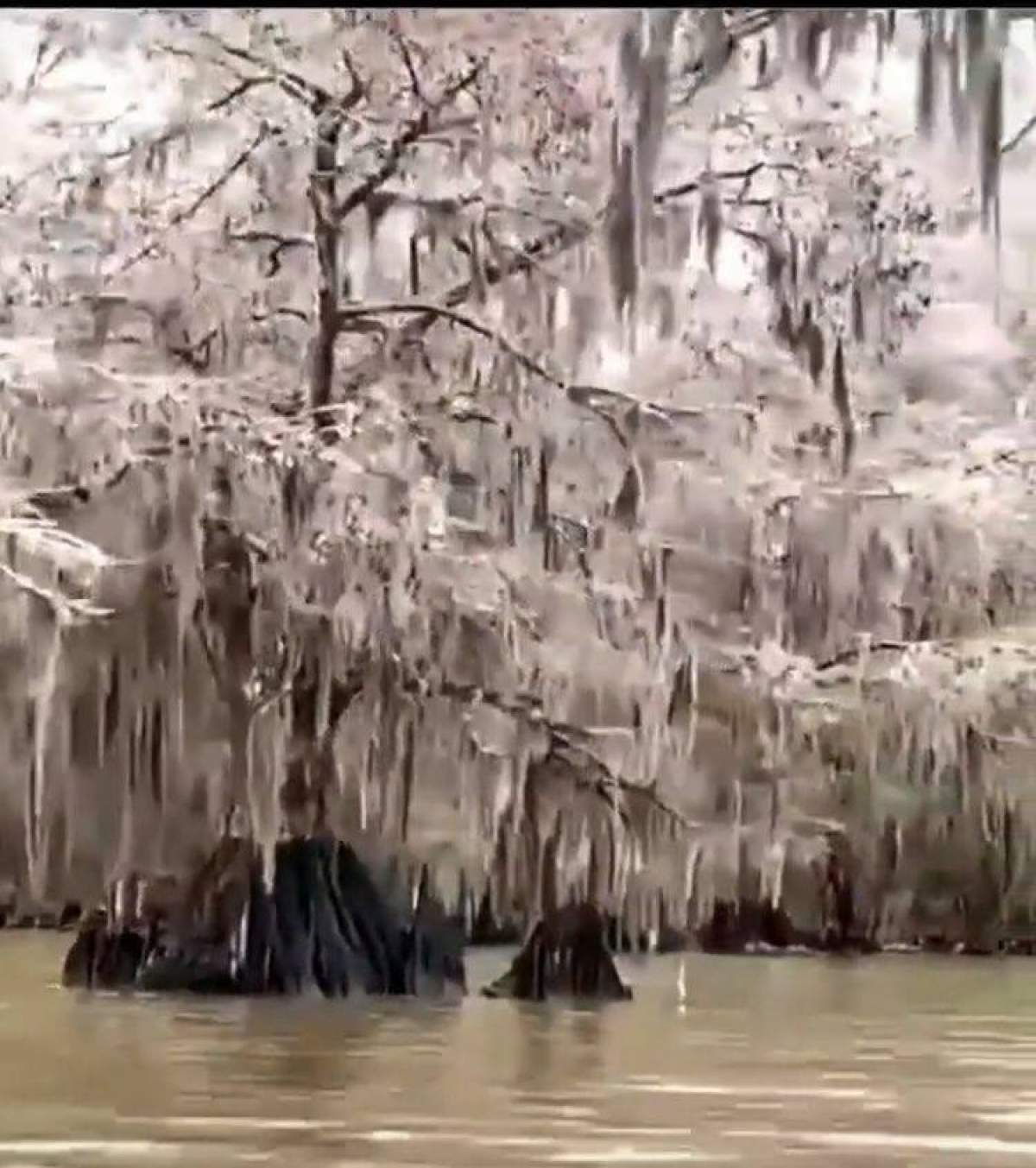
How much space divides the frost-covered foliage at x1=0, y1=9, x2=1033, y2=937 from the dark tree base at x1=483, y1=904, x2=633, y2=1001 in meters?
0.03

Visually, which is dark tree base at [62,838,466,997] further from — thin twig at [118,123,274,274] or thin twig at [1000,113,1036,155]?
thin twig at [1000,113,1036,155]

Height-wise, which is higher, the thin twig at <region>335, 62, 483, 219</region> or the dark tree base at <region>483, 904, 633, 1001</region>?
the thin twig at <region>335, 62, 483, 219</region>

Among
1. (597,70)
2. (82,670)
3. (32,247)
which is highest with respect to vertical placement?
(597,70)

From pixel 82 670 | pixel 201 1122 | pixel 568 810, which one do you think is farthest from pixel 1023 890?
pixel 82 670

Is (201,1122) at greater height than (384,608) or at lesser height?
lesser

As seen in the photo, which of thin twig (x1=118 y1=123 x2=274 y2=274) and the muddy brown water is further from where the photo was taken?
thin twig (x1=118 y1=123 x2=274 y2=274)

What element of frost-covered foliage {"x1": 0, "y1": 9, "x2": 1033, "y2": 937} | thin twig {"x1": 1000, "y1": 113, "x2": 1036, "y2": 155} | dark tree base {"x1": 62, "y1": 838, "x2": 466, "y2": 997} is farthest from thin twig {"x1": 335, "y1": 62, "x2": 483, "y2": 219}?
dark tree base {"x1": 62, "y1": 838, "x2": 466, "y2": 997}

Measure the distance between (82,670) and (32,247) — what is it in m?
0.41

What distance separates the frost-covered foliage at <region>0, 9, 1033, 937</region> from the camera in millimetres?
1649

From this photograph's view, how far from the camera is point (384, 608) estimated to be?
1.68 m

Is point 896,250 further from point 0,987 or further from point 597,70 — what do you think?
point 0,987

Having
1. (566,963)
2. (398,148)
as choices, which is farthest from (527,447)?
(566,963)

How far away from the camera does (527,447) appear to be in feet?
5.55

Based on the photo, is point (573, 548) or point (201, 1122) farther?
Result: point (573, 548)
